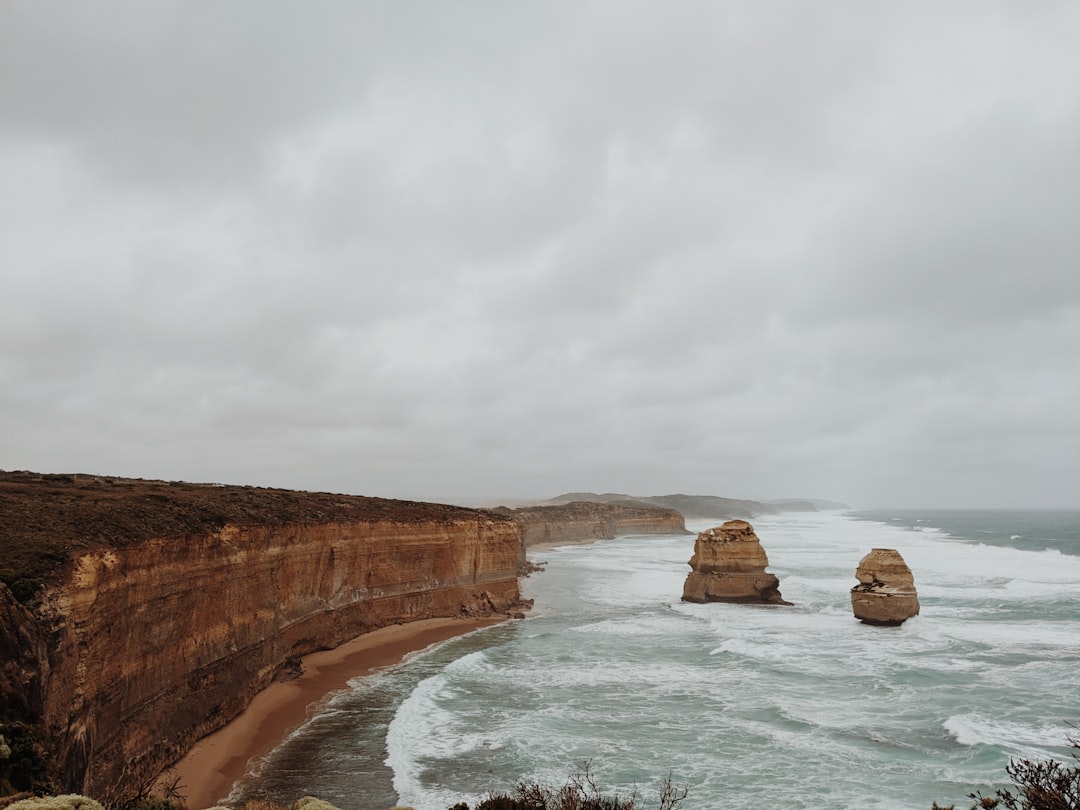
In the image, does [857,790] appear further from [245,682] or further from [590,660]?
[245,682]

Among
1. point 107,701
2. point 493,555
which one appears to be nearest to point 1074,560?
point 493,555

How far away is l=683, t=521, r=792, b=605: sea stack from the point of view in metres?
35.0

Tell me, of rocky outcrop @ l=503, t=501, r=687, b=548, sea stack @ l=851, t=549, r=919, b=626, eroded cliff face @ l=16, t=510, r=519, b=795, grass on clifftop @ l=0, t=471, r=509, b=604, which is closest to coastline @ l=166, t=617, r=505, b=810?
eroded cliff face @ l=16, t=510, r=519, b=795

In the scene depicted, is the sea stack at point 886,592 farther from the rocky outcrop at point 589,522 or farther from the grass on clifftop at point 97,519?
the rocky outcrop at point 589,522

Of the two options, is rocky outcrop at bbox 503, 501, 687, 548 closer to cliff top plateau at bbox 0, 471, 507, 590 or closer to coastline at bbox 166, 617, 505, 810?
coastline at bbox 166, 617, 505, 810

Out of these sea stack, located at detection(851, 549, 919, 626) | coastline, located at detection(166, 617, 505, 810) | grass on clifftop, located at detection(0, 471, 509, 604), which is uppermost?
grass on clifftop, located at detection(0, 471, 509, 604)

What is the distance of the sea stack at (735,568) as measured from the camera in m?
35.0

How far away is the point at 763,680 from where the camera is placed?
70.3ft

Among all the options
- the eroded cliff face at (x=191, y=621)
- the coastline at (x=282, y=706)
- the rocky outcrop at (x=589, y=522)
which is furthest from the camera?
the rocky outcrop at (x=589, y=522)

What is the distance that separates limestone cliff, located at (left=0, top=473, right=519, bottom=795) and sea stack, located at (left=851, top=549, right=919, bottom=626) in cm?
2012

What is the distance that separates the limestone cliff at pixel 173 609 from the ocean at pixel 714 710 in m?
2.57

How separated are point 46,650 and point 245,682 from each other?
9041 millimetres

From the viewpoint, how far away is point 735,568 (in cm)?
3559

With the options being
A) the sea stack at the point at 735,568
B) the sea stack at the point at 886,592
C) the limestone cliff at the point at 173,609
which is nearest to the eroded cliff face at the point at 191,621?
the limestone cliff at the point at 173,609
